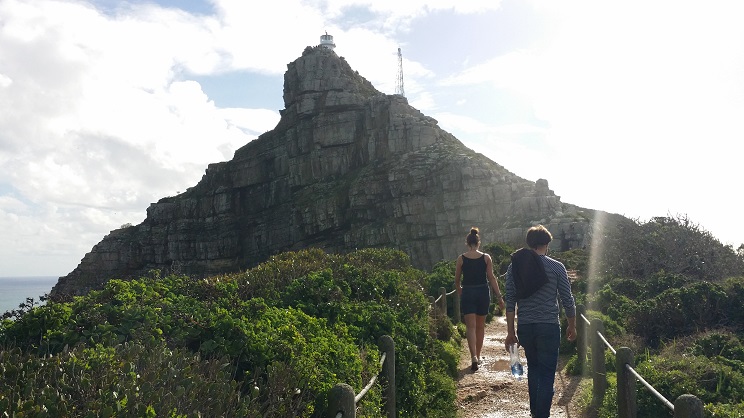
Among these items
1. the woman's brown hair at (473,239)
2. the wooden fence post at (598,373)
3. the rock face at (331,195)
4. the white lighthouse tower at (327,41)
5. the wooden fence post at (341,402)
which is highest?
the white lighthouse tower at (327,41)

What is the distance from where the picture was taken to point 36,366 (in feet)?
13.7

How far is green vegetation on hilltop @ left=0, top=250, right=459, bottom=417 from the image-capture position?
373 centimetres

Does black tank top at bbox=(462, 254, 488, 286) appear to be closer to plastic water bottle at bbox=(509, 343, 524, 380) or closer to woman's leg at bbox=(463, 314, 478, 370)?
woman's leg at bbox=(463, 314, 478, 370)

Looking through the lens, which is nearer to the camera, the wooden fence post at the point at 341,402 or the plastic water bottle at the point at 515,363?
the wooden fence post at the point at 341,402

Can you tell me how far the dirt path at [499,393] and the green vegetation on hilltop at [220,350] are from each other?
404 millimetres

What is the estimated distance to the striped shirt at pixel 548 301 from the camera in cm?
654

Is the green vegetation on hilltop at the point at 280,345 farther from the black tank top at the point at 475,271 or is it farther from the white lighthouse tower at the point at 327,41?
the white lighthouse tower at the point at 327,41

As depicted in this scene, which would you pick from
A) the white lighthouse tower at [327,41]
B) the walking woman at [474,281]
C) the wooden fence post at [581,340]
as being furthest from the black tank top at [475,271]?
the white lighthouse tower at [327,41]

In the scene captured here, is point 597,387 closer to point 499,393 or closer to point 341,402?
point 499,393

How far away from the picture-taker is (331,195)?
88.1m

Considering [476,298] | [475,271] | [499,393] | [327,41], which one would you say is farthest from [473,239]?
[327,41]

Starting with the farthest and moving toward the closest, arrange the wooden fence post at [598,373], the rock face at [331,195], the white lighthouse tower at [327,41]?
1. the white lighthouse tower at [327,41]
2. the rock face at [331,195]
3. the wooden fence post at [598,373]

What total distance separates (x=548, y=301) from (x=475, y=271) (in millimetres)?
3124

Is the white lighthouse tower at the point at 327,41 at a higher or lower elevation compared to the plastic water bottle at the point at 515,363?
higher
